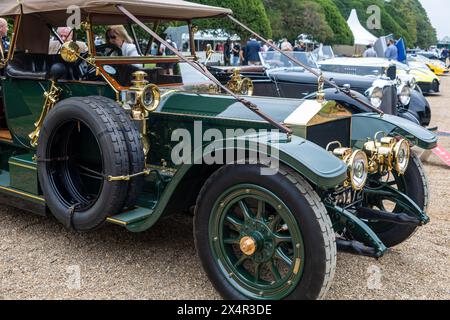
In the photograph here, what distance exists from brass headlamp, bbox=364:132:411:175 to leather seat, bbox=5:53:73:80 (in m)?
2.54

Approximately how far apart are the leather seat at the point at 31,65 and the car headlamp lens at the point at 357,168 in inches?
98.4

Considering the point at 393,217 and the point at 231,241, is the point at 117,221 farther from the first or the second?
the point at 393,217

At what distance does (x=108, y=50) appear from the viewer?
13.7ft

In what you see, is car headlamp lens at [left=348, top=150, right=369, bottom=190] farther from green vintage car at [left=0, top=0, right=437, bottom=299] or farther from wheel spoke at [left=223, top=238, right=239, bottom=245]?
wheel spoke at [left=223, top=238, right=239, bottom=245]

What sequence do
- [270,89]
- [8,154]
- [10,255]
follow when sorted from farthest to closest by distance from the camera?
1. [270,89]
2. [8,154]
3. [10,255]

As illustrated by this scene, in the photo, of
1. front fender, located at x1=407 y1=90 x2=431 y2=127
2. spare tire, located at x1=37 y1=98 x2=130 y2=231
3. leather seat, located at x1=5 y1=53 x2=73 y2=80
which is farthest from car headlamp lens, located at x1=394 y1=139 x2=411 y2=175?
front fender, located at x1=407 y1=90 x2=431 y2=127

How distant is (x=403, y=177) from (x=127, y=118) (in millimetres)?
2086

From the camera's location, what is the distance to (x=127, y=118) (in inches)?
136

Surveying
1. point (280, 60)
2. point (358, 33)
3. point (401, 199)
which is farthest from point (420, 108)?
point (358, 33)

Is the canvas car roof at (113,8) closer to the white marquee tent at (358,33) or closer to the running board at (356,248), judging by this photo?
the running board at (356,248)

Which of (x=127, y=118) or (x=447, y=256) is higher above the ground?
(x=127, y=118)

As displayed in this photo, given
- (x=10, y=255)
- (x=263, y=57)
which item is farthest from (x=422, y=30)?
(x=10, y=255)

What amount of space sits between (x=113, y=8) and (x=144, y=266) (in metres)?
1.88
